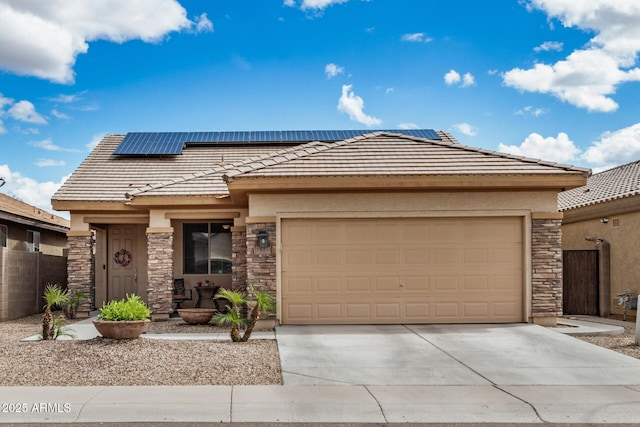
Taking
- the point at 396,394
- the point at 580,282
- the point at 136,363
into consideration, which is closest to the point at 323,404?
the point at 396,394

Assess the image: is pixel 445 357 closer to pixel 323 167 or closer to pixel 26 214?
pixel 323 167

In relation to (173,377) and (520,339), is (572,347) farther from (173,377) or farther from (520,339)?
(173,377)

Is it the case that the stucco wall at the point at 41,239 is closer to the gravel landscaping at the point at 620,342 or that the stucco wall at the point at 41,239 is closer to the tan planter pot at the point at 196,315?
the tan planter pot at the point at 196,315

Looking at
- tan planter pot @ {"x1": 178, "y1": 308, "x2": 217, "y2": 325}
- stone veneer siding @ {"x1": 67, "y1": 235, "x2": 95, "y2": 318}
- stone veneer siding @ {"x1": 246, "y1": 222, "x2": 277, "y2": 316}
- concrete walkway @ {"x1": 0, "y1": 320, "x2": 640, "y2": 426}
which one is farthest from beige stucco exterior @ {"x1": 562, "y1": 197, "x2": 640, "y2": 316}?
stone veneer siding @ {"x1": 67, "y1": 235, "x2": 95, "y2": 318}

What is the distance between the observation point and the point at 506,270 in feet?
44.8

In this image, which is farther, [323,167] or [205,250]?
[205,250]

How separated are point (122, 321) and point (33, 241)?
14382 mm

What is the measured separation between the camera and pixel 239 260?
15.4m

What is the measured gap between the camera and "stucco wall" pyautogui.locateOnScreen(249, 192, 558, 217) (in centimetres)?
1351

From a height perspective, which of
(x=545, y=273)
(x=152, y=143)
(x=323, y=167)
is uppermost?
(x=152, y=143)

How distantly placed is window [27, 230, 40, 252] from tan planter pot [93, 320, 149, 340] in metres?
13.6

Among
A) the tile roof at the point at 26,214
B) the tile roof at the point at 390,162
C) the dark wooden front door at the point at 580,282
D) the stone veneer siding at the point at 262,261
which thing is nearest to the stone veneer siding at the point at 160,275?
the tile roof at the point at 390,162

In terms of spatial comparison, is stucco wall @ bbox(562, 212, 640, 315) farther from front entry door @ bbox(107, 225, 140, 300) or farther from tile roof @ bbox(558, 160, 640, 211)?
front entry door @ bbox(107, 225, 140, 300)

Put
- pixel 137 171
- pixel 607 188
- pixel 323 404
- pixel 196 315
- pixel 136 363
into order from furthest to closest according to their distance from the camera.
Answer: pixel 137 171
pixel 607 188
pixel 196 315
pixel 136 363
pixel 323 404
